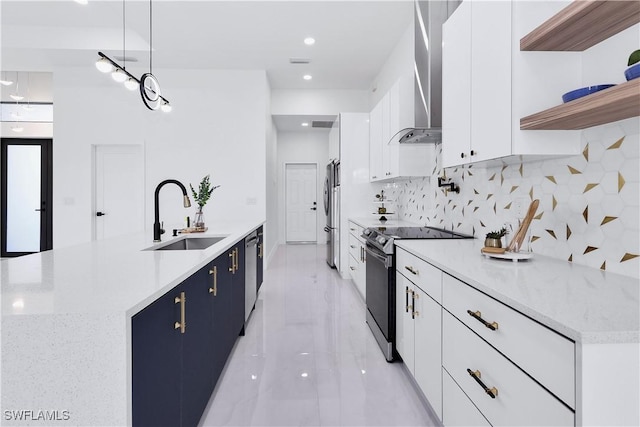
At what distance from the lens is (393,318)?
7.79ft

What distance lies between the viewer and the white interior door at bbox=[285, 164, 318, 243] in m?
8.53

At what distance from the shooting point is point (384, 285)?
2.46 metres

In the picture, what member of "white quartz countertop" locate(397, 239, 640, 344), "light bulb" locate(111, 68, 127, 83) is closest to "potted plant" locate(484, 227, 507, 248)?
"white quartz countertop" locate(397, 239, 640, 344)

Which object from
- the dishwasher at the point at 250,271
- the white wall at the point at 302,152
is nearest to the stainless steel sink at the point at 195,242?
the dishwasher at the point at 250,271

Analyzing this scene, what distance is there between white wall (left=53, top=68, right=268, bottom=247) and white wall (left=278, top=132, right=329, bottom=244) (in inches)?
110

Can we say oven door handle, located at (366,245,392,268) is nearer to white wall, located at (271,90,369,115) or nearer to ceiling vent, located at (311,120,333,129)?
white wall, located at (271,90,369,115)

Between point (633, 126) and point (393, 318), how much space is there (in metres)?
1.64

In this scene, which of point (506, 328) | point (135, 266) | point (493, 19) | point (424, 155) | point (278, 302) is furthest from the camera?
point (278, 302)

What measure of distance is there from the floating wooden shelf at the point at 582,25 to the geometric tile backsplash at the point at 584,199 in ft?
1.14

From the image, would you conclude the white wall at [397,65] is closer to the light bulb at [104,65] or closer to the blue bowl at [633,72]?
the blue bowl at [633,72]

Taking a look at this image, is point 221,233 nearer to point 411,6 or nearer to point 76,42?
point 411,6

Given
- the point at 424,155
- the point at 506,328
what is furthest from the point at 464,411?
the point at 424,155

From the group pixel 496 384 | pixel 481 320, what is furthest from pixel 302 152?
pixel 496 384

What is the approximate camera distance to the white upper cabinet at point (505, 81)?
1.52 metres
